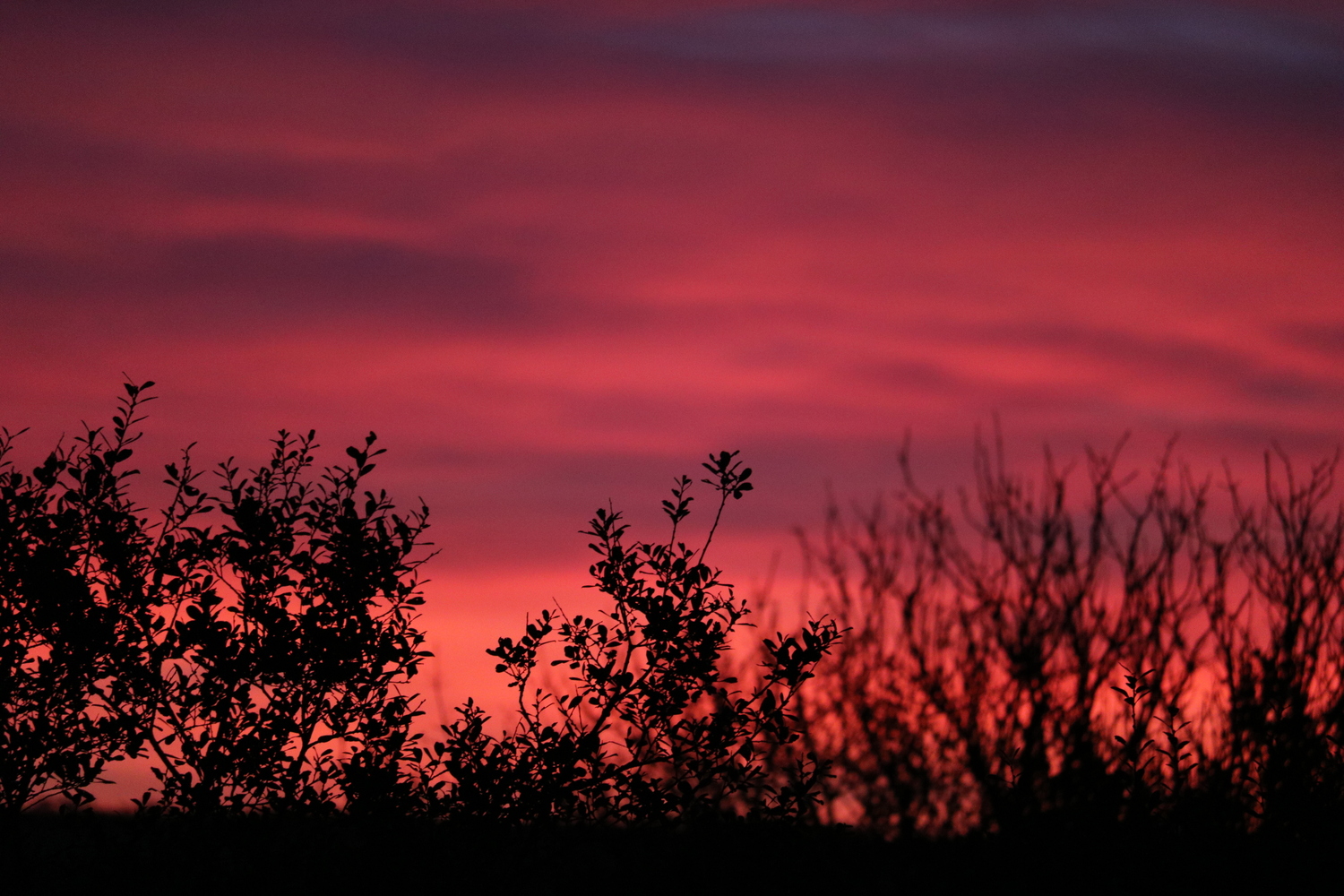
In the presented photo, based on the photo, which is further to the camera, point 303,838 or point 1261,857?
point 1261,857

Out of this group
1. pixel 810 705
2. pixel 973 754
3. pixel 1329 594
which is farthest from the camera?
pixel 810 705

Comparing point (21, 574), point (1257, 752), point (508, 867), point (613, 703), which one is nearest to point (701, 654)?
point (613, 703)

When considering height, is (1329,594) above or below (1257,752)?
above

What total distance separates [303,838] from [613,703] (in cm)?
255

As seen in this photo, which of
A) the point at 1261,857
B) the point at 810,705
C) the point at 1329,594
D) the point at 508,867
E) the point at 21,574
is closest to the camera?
the point at 508,867

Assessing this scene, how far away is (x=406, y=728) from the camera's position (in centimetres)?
939

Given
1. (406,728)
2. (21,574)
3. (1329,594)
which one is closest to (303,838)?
(406,728)

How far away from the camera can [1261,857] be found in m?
17.0

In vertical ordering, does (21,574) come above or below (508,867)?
above

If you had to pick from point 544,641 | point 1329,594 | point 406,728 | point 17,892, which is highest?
point 1329,594

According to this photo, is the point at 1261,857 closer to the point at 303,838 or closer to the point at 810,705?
the point at 810,705

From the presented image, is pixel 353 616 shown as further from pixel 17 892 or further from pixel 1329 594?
pixel 1329 594

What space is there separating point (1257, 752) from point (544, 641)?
1280cm

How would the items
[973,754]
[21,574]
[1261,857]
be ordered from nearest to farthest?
[21,574] → [1261,857] → [973,754]
